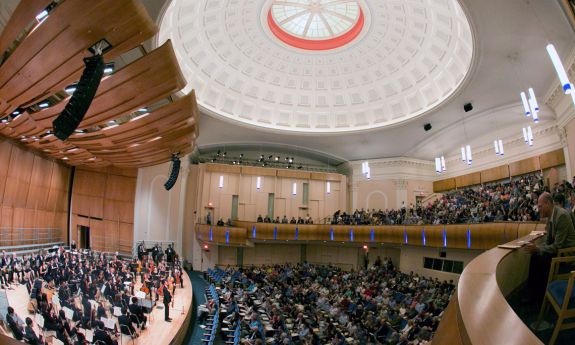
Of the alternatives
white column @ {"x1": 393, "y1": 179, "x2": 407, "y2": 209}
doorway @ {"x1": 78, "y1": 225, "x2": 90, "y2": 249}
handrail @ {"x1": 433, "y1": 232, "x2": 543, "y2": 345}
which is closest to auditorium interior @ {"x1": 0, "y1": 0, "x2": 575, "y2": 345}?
handrail @ {"x1": 433, "y1": 232, "x2": 543, "y2": 345}

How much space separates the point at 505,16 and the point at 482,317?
36.7 feet

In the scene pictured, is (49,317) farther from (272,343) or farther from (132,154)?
(132,154)

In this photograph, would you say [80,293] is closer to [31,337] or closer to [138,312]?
[138,312]

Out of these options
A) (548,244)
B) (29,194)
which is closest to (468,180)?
(548,244)

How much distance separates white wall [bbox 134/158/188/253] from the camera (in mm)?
19625

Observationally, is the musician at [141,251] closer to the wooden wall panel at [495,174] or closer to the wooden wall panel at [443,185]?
the wooden wall panel at [443,185]

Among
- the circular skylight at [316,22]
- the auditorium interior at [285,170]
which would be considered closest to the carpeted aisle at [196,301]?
the auditorium interior at [285,170]

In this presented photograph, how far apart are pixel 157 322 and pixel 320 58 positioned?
50.7 ft

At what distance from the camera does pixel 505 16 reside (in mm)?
9750

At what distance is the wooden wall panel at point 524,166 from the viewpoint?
15250 millimetres

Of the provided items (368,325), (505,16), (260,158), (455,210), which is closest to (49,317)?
(368,325)

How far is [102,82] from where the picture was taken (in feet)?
26.5

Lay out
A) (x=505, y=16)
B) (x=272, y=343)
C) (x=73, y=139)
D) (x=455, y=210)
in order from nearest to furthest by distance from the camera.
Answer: (x=272, y=343), (x=505, y=16), (x=73, y=139), (x=455, y=210)

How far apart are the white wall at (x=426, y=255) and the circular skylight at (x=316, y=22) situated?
37.2ft
